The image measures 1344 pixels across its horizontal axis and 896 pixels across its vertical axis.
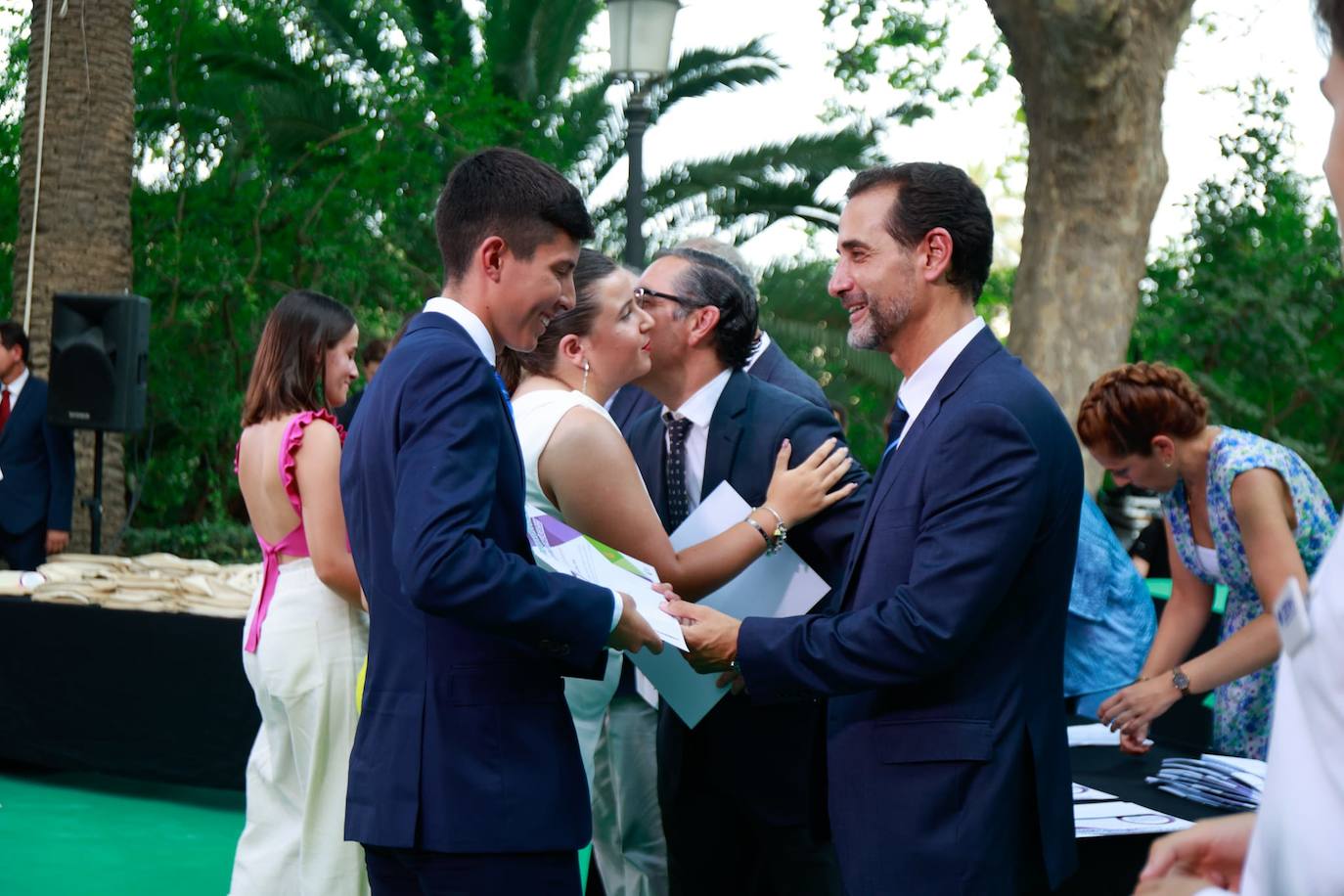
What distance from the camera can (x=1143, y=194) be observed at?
8.87 metres

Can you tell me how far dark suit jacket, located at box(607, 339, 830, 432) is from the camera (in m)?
3.92

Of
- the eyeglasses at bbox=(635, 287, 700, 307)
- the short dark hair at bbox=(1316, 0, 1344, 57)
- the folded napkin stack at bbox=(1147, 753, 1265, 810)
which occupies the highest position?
the short dark hair at bbox=(1316, 0, 1344, 57)

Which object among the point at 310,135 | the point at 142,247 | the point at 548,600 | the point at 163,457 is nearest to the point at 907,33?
the point at 310,135

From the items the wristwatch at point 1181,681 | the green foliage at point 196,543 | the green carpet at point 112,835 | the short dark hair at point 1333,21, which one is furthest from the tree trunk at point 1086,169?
the short dark hair at point 1333,21

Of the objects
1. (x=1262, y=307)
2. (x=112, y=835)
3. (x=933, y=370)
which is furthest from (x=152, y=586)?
(x=1262, y=307)

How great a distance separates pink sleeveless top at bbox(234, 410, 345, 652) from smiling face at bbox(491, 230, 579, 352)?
1.54 metres

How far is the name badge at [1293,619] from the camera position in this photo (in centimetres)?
93

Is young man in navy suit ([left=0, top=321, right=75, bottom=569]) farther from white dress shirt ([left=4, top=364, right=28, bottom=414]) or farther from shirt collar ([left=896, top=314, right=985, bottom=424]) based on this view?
shirt collar ([left=896, top=314, right=985, bottom=424])

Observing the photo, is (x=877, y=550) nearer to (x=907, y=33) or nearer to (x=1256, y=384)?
(x=907, y=33)

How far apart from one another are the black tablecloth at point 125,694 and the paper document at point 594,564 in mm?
3690

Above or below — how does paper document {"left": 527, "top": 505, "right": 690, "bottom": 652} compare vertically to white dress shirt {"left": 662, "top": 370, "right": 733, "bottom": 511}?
below

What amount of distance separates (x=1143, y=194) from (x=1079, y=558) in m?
5.91

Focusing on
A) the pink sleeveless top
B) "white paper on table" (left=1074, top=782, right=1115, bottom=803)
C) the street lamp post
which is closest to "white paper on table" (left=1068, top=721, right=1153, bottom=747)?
"white paper on table" (left=1074, top=782, right=1115, bottom=803)

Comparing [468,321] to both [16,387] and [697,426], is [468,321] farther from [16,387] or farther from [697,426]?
[16,387]
